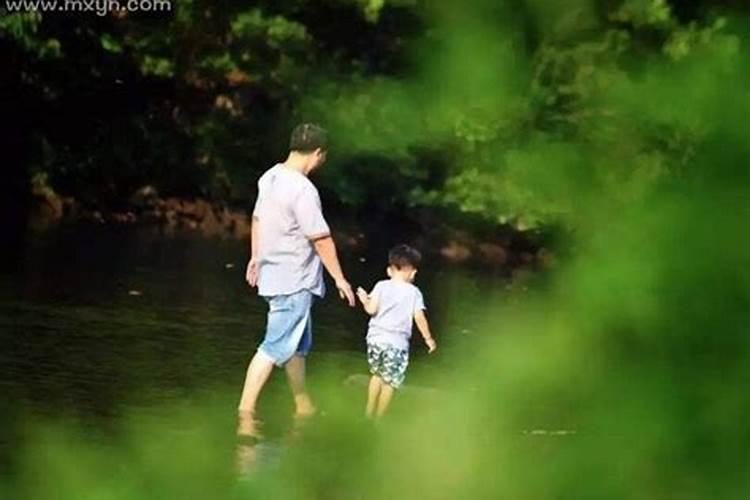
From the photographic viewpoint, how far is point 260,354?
34.3 feet

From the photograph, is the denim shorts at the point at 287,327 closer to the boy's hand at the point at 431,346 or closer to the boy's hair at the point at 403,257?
the boy's hair at the point at 403,257

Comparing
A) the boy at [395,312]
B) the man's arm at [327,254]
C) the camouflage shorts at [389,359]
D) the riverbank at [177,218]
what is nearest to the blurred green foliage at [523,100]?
the man's arm at [327,254]

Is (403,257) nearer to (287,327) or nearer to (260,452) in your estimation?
(287,327)

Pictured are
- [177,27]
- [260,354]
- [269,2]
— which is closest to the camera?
[269,2]

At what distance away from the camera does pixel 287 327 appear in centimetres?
1054

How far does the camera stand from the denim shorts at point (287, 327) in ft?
34.2

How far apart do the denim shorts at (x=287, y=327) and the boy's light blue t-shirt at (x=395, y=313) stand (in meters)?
0.65

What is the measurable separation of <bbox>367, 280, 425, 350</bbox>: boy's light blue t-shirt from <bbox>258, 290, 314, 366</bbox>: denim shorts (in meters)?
0.65

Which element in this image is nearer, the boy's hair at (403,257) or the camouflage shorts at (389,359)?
the camouflage shorts at (389,359)

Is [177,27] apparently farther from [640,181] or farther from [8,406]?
[640,181]

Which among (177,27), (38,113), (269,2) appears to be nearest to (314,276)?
(269,2)

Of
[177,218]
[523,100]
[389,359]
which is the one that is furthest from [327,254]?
[177,218]

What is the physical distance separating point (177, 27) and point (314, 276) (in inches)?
481

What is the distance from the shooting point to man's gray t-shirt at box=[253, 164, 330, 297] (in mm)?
10406
